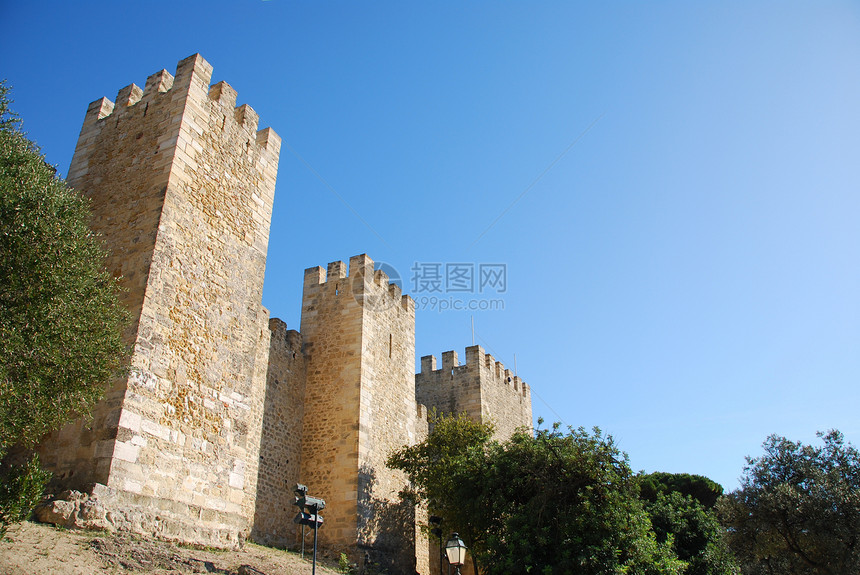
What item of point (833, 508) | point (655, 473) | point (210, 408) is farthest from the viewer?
point (655, 473)

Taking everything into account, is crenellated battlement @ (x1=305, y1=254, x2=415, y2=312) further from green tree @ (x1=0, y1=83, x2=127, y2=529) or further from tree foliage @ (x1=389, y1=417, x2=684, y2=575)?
green tree @ (x1=0, y1=83, x2=127, y2=529)

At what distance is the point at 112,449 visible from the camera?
7.83 meters

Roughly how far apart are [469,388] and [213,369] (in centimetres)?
1410

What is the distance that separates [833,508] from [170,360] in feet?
49.8

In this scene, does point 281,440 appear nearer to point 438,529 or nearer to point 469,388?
point 438,529

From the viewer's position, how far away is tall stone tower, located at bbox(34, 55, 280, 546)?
26.7 ft

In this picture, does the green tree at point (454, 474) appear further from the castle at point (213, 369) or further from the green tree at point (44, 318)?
the green tree at point (44, 318)

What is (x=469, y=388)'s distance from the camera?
22.8 metres

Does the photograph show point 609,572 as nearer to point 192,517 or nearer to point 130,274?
point 192,517

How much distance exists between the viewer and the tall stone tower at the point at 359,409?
591 inches

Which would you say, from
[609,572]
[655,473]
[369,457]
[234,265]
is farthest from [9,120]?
[655,473]

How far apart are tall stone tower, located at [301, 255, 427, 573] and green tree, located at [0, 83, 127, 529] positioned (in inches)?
308

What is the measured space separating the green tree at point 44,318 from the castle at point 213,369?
382 mm

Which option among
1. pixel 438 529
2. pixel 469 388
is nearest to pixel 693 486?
pixel 469 388
